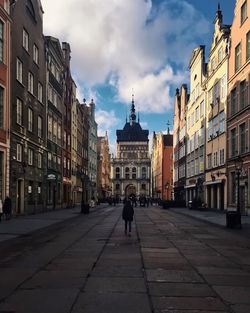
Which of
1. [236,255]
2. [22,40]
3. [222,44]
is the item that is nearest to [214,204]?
[222,44]

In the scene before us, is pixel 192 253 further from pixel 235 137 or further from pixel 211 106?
pixel 211 106

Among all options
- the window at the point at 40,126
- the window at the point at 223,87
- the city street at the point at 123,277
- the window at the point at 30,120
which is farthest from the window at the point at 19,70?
the city street at the point at 123,277

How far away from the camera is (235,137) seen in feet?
156

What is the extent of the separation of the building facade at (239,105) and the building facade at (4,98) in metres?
17.4

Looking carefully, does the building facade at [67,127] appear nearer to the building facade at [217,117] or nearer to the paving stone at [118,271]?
the building facade at [217,117]

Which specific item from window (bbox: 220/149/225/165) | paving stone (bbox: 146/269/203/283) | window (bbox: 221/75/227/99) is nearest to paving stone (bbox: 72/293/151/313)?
paving stone (bbox: 146/269/203/283)

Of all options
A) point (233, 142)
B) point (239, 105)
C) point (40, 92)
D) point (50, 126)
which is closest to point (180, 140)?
point (50, 126)

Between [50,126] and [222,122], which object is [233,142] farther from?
[50,126]

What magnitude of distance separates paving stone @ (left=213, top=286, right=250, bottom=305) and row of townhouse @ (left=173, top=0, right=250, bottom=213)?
20431mm

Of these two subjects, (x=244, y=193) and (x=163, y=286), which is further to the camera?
(x=244, y=193)

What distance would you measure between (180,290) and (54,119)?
49982 millimetres

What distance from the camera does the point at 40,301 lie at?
27.5 feet

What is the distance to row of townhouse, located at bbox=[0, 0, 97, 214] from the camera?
35.5 metres

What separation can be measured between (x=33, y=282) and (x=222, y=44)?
4664 centimetres
